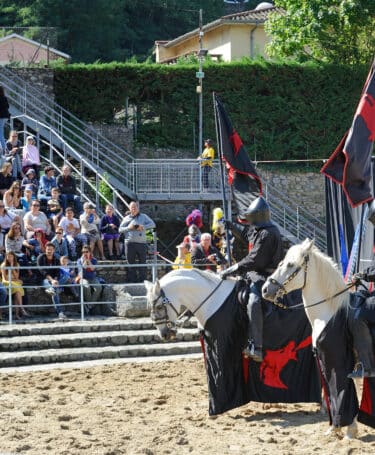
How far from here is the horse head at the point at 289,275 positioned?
34.0 ft

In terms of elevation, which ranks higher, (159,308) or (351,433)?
(159,308)

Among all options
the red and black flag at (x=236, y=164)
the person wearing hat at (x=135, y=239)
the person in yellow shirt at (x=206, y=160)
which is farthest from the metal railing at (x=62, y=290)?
the person in yellow shirt at (x=206, y=160)

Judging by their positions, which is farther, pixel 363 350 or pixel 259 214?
pixel 259 214

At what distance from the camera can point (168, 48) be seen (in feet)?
165

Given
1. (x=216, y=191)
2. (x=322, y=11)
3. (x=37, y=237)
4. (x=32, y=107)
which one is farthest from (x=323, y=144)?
(x=37, y=237)

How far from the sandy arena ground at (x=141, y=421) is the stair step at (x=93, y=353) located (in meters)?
1.00

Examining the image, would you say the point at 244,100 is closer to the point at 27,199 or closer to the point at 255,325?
the point at 27,199

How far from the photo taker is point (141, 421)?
1161cm

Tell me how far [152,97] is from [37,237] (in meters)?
13.9

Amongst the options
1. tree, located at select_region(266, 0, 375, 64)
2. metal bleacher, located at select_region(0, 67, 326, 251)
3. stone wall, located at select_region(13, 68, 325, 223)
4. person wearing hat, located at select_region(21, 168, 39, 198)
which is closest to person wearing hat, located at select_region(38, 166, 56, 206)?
person wearing hat, located at select_region(21, 168, 39, 198)

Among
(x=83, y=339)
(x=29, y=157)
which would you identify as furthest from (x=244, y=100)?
(x=83, y=339)

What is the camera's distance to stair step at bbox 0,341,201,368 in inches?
621

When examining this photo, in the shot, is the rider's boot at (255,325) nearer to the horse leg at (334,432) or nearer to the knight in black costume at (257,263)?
the knight in black costume at (257,263)

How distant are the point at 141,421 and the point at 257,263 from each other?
2262 mm
